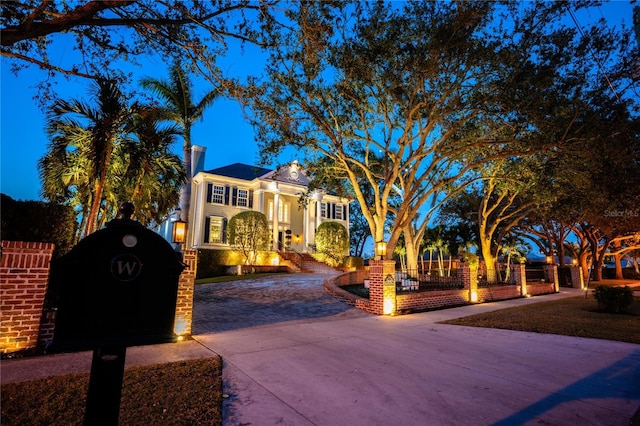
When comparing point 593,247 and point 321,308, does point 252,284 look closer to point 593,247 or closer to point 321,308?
point 321,308

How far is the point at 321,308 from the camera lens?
33.7 ft

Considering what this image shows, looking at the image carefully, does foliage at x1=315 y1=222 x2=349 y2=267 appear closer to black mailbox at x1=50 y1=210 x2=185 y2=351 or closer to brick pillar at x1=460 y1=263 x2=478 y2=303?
brick pillar at x1=460 y1=263 x2=478 y2=303

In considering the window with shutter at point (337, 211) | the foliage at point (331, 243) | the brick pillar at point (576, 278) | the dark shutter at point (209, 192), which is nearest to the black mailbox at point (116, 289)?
the foliage at point (331, 243)

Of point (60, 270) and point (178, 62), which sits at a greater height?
point (178, 62)

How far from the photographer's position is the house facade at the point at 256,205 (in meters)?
24.7

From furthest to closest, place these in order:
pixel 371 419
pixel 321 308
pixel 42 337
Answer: pixel 321 308
pixel 42 337
pixel 371 419

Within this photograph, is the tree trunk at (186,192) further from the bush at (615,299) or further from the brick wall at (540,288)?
the brick wall at (540,288)

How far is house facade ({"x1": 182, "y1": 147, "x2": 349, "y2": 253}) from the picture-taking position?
2467cm

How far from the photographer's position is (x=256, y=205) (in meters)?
26.9

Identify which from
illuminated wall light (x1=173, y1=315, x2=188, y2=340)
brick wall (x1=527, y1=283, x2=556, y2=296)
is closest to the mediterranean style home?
brick wall (x1=527, y1=283, x2=556, y2=296)

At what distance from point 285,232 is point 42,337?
22775mm

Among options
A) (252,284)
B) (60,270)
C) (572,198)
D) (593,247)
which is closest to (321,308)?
(252,284)

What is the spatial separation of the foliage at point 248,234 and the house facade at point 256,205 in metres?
2.73

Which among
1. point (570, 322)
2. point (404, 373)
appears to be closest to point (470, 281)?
point (570, 322)
